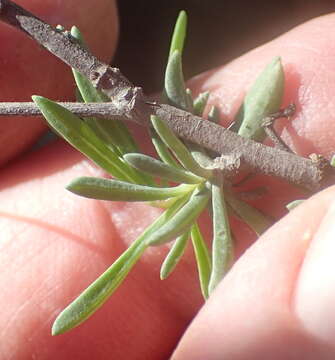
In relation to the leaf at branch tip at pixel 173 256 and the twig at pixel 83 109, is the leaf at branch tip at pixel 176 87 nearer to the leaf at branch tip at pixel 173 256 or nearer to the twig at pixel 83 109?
the twig at pixel 83 109

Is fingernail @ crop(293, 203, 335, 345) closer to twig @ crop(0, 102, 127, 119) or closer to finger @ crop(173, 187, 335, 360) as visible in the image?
finger @ crop(173, 187, 335, 360)

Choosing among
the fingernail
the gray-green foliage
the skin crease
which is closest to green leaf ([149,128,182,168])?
the gray-green foliage

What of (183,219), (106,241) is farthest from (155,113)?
(106,241)

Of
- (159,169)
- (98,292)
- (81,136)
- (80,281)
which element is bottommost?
(80,281)

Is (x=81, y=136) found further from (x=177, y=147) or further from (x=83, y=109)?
(x=177, y=147)

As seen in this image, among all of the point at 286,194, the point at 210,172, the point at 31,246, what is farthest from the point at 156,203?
the point at 31,246

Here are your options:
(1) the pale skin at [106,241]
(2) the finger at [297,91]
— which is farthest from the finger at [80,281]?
(2) the finger at [297,91]
